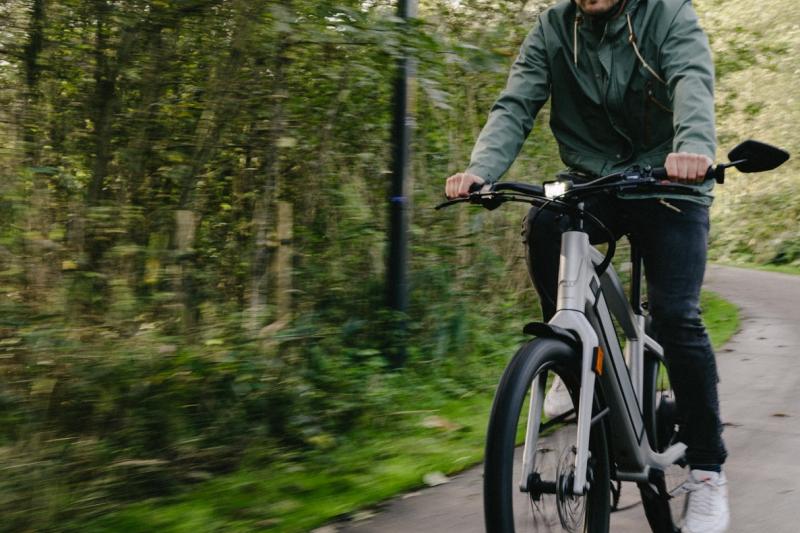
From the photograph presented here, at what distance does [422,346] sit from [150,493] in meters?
2.58

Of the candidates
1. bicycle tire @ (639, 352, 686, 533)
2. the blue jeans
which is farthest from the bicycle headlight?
bicycle tire @ (639, 352, 686, 533)

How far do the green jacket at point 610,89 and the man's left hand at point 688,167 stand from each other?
0.83 ft

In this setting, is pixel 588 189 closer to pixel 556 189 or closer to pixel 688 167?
pixel 556 189

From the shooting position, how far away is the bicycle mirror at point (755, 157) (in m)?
2.76

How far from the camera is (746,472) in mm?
4379

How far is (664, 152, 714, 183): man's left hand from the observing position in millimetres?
2740

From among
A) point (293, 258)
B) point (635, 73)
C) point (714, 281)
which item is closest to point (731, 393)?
point (293, 258)

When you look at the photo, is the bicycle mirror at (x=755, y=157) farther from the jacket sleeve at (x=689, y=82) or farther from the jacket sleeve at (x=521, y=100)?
the jacket sleeve at (x=521, y=100)

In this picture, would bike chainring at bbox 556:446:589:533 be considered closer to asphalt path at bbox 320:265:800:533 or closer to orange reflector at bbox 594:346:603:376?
orange reflector at bbox 594:346:603:376

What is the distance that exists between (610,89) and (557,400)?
1121 mm

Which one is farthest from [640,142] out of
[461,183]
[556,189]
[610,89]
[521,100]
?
[461,183]

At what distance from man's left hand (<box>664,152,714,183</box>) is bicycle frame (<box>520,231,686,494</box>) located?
383mm

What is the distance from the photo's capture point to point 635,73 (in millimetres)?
3320

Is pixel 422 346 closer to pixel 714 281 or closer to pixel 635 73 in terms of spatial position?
pixel 635 73
